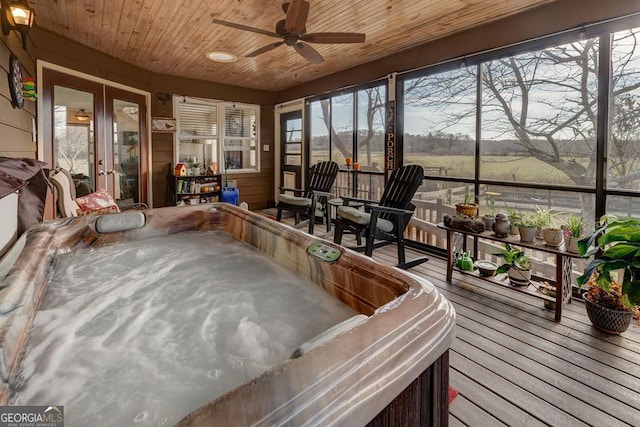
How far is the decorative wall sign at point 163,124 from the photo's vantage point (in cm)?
544

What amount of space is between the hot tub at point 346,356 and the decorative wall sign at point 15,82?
1.52 m

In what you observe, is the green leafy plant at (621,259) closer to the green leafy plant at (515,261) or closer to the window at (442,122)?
the green leafy plant at (515,261)

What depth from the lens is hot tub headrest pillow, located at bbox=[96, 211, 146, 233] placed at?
7.86 ft

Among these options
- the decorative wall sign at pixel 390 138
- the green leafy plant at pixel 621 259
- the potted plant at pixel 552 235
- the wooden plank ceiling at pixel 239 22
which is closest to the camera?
the green leafy plant at pixel 621 259

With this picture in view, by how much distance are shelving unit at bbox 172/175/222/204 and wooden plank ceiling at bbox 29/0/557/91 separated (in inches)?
72.4

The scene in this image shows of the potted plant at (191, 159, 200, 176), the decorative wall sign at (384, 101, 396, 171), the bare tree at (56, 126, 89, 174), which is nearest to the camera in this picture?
the bare tree at (56, 126, 89, 174)

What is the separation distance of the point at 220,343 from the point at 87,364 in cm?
44

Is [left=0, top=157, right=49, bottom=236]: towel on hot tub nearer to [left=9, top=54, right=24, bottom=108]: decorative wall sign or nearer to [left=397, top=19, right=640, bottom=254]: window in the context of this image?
[left=9, top=54, right=24, bottom=108]: decorative wall sign

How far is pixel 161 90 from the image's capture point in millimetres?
5551

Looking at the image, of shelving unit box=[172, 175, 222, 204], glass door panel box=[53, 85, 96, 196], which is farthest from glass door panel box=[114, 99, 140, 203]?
shelving unit box=[172, 175, 222, 204]

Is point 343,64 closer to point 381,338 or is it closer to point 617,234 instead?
point 617,234

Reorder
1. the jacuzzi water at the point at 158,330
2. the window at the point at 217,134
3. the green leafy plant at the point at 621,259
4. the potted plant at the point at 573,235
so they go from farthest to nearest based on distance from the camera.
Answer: the window at the point at 217,134 < the potted plant at the point at 573,235 < the green leafy plant at the point at 621,259 < the jacuzzi water at the point at 158,330

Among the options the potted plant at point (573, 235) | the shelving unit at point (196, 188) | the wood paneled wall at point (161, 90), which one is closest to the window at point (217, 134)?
the wood paneled wall at point (161, 90)

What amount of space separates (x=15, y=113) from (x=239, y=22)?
Answer: 6.95ft
